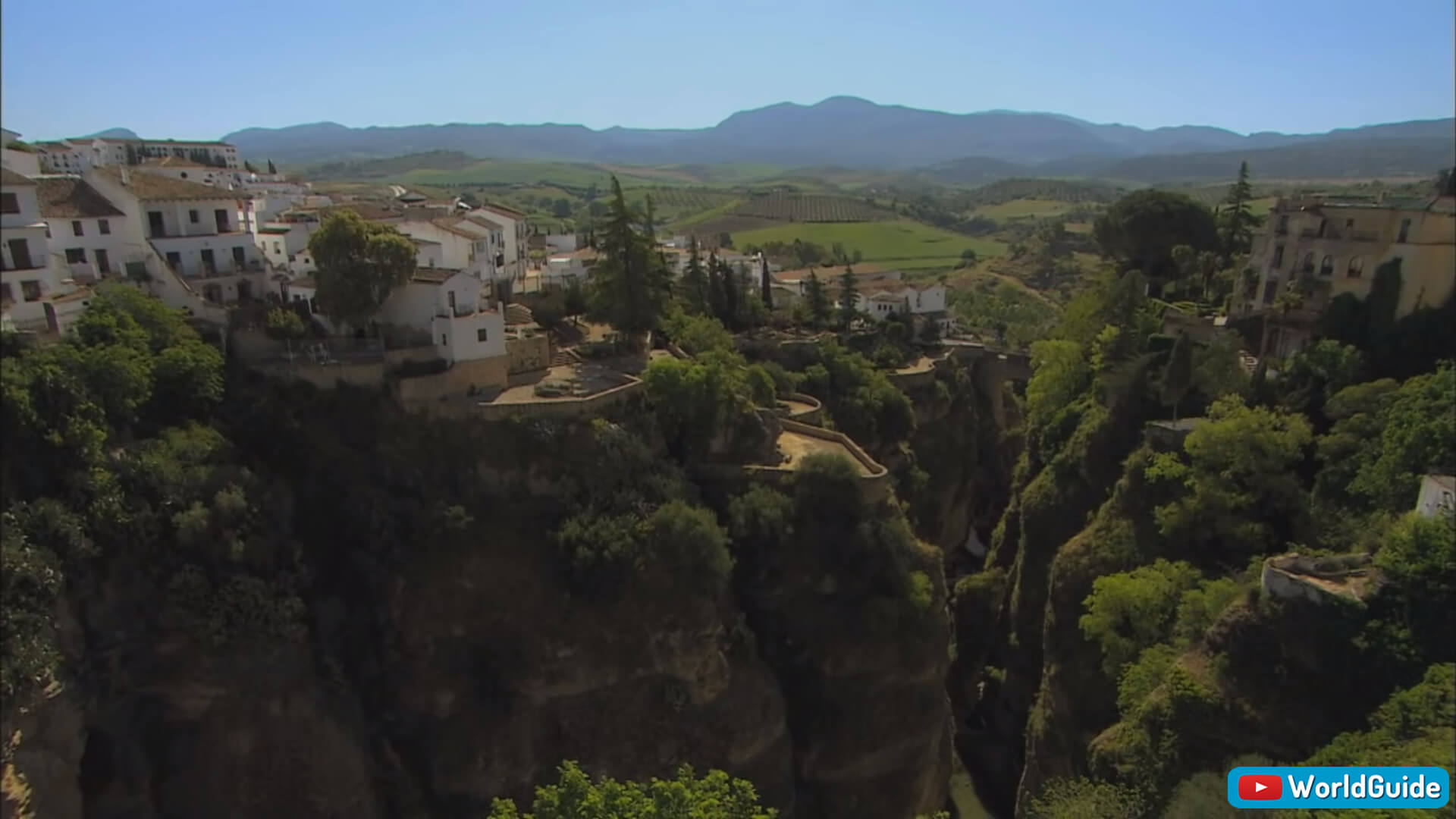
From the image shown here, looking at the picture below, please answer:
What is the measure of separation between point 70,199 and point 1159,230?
62407 mm

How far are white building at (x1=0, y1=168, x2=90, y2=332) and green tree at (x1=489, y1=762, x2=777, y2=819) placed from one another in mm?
25490

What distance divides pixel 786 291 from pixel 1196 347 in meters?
37.8

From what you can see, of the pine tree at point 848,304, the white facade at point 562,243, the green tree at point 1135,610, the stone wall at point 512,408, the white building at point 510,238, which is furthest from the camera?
the white facade at point 562,243

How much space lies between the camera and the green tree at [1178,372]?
115 ft

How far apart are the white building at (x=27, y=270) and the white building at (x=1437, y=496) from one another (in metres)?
44.7

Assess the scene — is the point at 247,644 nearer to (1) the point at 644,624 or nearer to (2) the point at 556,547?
(2) the point at 556,547

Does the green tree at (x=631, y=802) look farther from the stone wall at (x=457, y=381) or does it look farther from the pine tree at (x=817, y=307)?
the pine tree at (x=817, y=307)

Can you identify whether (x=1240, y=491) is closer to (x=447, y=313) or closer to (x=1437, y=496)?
(x=1437, y=496)

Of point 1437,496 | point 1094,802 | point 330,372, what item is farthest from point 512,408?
point 1437,496

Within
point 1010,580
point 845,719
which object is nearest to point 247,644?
point 845,719

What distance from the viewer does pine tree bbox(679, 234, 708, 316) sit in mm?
51634

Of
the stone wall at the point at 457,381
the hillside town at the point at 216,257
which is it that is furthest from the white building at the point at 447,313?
the stone wall at the point at 457,381

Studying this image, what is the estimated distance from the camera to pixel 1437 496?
918 inches

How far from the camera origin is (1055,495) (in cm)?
4009
